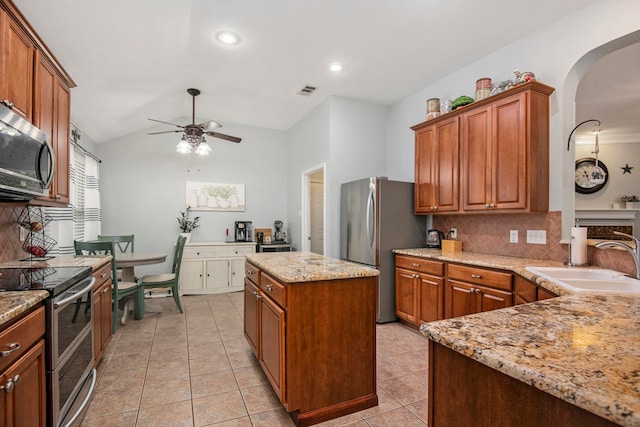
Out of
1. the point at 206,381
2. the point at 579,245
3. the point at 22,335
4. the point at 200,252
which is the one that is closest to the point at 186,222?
the point at 200,252

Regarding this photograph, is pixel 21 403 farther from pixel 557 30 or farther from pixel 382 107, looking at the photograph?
pixel 382 107

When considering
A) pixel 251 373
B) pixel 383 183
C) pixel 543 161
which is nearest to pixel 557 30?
pixel 543 161

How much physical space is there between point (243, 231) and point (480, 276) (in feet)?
13.3

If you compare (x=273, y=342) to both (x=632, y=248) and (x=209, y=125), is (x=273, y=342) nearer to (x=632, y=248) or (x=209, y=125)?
(x=632, y=248)

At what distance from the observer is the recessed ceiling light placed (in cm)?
289

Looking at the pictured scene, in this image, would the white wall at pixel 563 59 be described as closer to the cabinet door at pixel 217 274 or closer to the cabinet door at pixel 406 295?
the cabinet door at pixel 406 295

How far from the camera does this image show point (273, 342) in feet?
6.70

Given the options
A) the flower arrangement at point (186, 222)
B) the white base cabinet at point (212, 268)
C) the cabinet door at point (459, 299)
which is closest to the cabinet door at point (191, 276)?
the white base cabinet at point (212, 268)

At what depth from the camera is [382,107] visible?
4.71 meters

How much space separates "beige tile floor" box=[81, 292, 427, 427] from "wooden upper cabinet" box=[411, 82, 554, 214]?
1.55 metres

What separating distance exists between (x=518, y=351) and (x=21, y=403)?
1.77 m

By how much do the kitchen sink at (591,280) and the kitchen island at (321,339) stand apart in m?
1.12

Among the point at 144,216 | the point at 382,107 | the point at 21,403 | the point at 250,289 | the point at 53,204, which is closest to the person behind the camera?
the point at 21,403

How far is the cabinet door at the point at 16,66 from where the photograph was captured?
1712mm
